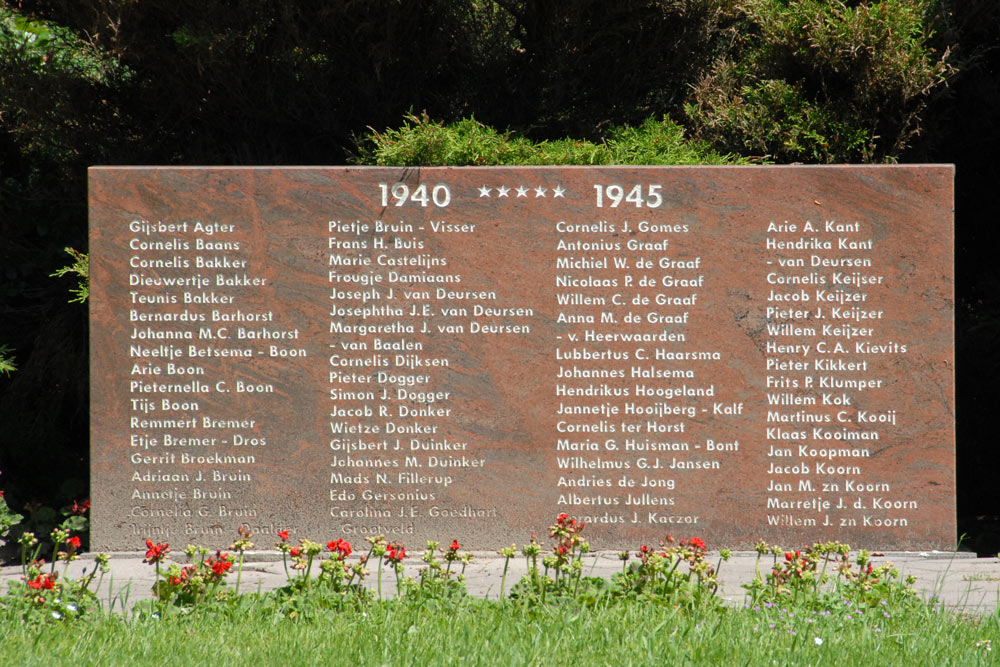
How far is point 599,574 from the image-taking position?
412 centimetres

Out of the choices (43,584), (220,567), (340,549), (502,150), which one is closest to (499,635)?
(340,549)

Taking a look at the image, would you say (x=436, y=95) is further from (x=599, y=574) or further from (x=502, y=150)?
(x=599, y=574)

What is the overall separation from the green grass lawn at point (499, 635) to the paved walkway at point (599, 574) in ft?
1.04

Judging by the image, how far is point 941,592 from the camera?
3.82 meters

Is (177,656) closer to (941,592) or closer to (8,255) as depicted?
(941,592)

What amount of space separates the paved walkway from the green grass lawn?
12.4 inches

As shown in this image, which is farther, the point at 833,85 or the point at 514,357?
the point at 833,85

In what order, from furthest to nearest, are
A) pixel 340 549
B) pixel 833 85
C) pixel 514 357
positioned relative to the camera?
pixel 833 85, pixel 514 357, pixel 340 549

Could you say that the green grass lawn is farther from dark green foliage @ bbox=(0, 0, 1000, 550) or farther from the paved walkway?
dark green foliage @ bbox=(0, 0, 1000, 550)

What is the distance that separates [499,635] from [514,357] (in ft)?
5.21

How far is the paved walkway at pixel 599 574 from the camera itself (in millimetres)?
3793

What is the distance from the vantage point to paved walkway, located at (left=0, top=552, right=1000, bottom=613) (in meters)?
3.79

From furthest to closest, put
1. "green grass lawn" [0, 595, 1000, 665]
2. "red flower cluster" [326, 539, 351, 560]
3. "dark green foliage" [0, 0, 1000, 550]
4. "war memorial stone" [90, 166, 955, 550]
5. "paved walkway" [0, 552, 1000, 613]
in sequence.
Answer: "dark green foliage" [0, 0, 1000, 550], "war memorial stone" [90, 166, 955, 550], "paved walkway" [0, 552, 1000, 613], "red flower cluster" [326, 539, 351, 560], "green grass lawn" [0, 595, 1000, 665]

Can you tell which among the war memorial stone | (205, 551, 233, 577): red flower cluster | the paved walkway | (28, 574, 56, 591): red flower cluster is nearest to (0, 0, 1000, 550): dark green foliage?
the war memorial stone
